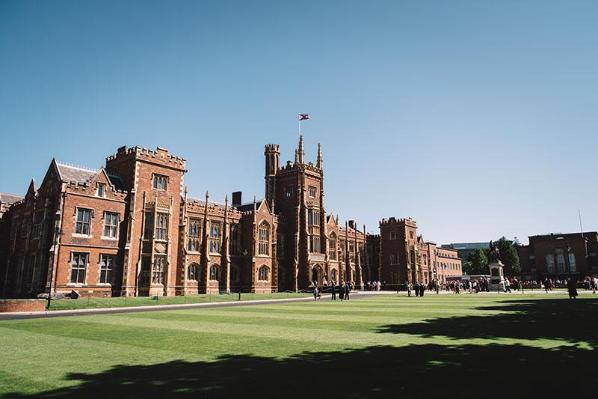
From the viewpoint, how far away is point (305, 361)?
331 inches

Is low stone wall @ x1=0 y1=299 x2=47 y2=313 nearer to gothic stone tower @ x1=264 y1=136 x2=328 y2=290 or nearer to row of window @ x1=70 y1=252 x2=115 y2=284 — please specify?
row of window @ x1=70 y1=252 x2=115 y2=284

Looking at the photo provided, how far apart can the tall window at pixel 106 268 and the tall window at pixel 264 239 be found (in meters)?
20.2

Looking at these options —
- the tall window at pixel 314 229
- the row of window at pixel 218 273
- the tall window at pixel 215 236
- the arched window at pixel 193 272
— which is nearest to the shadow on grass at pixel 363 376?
the arched window at pixel 193 272

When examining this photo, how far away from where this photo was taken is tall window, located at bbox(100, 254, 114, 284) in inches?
1398

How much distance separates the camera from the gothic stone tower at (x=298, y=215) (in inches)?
2248

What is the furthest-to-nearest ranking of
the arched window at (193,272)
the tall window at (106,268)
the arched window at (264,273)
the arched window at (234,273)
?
the arched window at (264,273), the arched window at (234,273), the arched window at (193,272), the tall window at (106,268)

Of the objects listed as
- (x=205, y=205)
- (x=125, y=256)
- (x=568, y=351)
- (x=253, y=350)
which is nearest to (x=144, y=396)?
(x=253, y=350)

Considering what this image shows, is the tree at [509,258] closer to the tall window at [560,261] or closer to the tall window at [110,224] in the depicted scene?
the tall window at [560,261]

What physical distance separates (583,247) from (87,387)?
10618cm

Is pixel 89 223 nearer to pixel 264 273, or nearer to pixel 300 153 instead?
pixel 264 273

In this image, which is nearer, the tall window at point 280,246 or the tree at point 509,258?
the tall window at point 280,246

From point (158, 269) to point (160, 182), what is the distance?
891 centimetres

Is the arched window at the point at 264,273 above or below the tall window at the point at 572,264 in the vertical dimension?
below

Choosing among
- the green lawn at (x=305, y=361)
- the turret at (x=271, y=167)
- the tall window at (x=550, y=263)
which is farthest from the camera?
the tall window at (x=550, y=263)
